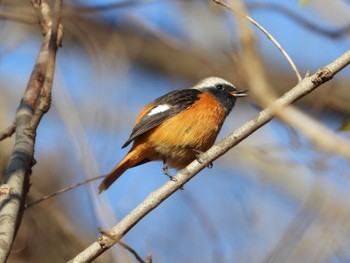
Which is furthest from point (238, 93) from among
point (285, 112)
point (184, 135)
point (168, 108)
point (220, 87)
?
point (285, 112)

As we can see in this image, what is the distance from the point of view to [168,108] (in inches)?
212

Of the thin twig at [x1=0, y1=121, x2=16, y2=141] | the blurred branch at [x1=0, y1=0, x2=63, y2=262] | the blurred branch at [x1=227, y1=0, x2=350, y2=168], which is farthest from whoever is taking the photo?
the thin twig at [x1=0, y1=121, x2=16, y2=141]

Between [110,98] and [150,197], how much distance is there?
2.67 m

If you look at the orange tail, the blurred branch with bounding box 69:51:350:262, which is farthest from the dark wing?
the blurred branch with bounding box 69:51:350:262

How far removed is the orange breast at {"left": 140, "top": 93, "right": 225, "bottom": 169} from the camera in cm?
515

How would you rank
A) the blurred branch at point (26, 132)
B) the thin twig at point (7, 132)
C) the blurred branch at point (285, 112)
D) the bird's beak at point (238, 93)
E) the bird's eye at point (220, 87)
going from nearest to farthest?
the blurred branch at point (285, 112) → the blurred branch at point (26, 132) → the thin twig at point (7, 132) → the bird's beak at point (238, 93) → the bird's eye at point (220, 87)

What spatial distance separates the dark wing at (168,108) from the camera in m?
5.16

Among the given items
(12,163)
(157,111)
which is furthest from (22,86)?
(12,163)

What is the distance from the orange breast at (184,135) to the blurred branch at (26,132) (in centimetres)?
136

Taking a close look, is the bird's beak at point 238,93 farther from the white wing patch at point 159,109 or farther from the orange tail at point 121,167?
the orange tail at point 121,167

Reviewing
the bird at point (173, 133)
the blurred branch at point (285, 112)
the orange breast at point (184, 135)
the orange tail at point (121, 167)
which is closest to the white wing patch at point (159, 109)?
the bird at point (173, 133)

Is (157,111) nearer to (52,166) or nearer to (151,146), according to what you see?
(151,146)

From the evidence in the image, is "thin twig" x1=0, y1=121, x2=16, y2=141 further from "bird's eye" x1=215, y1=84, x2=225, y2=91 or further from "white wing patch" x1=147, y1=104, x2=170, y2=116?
"bird's eye" x1=215, y1=84, x2=225, y2=91

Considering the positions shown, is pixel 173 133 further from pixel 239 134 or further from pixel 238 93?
pixel 239 134
